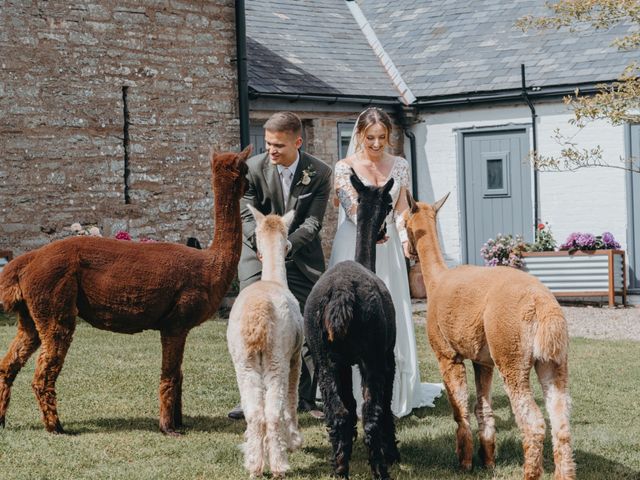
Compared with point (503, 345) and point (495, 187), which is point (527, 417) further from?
point (495, 187)

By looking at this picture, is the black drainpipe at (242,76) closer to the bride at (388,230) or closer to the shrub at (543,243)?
the shrub at (543,243)

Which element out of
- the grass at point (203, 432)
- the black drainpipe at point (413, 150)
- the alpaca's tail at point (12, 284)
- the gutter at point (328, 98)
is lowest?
the grass at point (203, 432)

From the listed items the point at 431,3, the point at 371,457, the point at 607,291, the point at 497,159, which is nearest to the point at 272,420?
the point at 371,457

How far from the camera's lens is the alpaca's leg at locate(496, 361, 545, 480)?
5.53m

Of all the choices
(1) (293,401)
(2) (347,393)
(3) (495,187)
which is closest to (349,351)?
(2) (347,393)

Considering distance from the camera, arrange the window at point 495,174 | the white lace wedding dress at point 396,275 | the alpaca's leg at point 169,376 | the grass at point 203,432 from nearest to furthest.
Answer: the grass at point 203,432 < the alpaca's leg at point 169,376 < the white lace wedding dress at point 396,275 < the window at point 495,174

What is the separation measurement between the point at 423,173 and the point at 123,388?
38.9 ft

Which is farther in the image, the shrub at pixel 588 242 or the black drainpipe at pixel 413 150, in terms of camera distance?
the black drainpipe at pixel 413 150

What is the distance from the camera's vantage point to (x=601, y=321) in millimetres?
14961

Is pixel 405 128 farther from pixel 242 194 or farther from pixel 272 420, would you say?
pixel 272 420

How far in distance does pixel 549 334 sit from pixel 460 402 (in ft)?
3.34

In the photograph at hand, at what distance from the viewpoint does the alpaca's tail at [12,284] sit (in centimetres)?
691

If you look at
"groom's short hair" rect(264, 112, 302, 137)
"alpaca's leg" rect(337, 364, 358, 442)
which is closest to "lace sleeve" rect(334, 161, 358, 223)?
"groom's short hair" rect(264, 112, 302, 137)

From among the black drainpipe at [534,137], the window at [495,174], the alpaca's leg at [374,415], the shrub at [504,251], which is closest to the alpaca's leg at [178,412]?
the alpaca's leg at [374,415]
